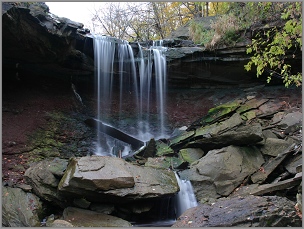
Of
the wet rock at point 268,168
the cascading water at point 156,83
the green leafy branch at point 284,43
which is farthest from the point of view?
the cascading water at point 156,83

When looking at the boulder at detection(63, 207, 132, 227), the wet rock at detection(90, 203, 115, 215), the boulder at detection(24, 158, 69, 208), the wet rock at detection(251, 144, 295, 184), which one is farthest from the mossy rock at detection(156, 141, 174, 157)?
the boulder at detection(63, 207, 132, 227)

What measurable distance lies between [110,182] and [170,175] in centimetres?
186

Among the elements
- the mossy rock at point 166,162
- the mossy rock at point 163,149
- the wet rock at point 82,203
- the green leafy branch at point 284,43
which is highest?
the green leafy branch at point 284,43

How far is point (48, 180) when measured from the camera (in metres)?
6.43

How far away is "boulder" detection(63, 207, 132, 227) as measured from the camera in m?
5.51

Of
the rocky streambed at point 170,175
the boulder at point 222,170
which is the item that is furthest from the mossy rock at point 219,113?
the boulder at point 222,170

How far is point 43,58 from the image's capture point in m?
10.5

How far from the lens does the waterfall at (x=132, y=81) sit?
467 inches

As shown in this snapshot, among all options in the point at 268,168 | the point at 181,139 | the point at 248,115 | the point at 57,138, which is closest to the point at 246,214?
the point at 268,168

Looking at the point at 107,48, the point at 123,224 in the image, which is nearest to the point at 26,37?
the point at 107,48

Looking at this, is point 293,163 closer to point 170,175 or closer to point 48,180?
Answer: point 170,175

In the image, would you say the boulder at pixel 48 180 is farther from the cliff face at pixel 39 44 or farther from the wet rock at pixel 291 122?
the wet rock at pixel 291 122

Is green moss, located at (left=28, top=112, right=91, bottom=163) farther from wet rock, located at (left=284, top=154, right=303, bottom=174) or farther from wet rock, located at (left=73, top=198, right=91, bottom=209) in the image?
wet rock, located at (left=284, top=154, right=303, bottom=174)

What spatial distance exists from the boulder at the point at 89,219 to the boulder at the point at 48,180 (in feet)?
1.79
